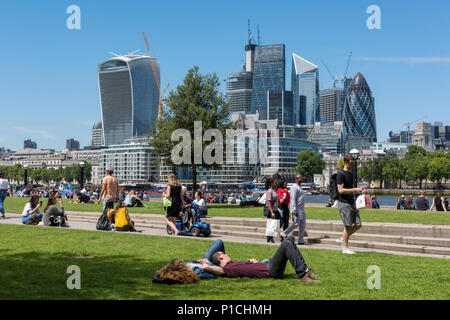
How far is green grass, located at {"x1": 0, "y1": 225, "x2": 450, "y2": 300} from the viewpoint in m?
7.39

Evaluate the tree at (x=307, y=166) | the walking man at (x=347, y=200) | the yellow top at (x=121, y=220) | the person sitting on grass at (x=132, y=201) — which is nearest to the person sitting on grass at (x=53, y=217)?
the yellow top at (x=121, y=220)

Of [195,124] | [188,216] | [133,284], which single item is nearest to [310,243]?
[188,216]

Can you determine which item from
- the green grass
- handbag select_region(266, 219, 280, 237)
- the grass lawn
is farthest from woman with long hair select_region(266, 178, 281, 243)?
the grass lawn

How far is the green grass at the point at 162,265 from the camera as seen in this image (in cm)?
739

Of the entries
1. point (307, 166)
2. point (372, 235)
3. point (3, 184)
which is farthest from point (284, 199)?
point (307, 166)

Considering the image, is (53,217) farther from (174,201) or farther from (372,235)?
(372,235)

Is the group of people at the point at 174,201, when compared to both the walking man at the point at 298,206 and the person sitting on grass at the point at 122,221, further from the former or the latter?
the walking man at the point at 298,206

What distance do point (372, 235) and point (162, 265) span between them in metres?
8.11

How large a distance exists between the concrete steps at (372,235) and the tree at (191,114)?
43.2 feet

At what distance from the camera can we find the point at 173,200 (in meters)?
16.7

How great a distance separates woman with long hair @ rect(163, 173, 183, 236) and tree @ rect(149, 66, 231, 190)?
47.8ft

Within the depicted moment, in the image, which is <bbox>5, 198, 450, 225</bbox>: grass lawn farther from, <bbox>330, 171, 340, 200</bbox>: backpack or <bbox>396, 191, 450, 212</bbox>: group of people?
<bbox>330, 171, 340, 200</bbox>: backpack
